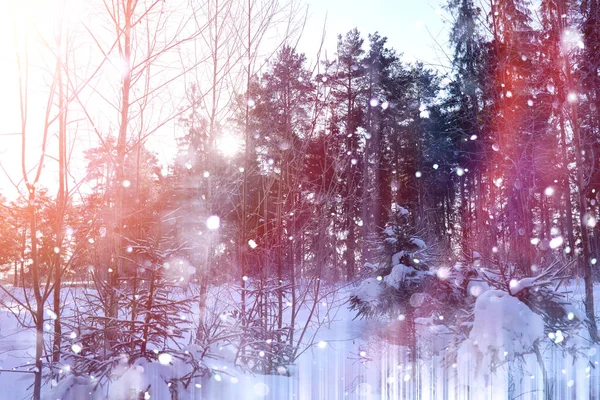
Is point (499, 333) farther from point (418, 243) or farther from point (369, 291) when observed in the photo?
point (369, 291)

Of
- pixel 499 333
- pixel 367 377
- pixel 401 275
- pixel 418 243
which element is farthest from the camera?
pixel 418 243

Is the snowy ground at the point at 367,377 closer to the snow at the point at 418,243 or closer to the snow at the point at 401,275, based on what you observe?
the snow at the point at 401,275

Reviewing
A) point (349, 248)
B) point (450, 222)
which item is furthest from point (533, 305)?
point (450, 222)

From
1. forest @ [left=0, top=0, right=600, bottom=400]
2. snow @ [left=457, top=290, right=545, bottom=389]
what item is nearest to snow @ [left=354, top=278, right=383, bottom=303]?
forest @ [left=0, top=0, right=600, bottom=400]

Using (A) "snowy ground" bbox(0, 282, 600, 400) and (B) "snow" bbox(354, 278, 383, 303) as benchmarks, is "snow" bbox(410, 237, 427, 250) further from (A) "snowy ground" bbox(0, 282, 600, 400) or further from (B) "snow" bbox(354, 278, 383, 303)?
(A) "snowy ground" bbox(0, 282, 600, 400)

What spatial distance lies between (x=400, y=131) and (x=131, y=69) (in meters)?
24.9

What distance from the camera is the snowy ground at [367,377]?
402 cm

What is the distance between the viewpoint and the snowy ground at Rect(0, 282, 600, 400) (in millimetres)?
4018

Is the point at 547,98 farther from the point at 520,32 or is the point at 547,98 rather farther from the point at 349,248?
the point at 349,248

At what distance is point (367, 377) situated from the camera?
743 centimetres

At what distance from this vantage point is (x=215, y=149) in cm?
754

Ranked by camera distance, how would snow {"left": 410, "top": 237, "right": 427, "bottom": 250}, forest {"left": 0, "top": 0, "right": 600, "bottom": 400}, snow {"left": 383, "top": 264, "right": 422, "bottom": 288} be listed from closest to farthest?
forest {"left": 0, "top": 0, "right": 600, "bottom": 400}
snow {"left": 383, "top": 264, "right": 422, "bottom": 288}
snow {"left": 410, "top": 237, "right": 427, "bottom": 250}

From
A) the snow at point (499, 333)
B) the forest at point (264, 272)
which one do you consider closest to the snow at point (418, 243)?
the forest at point (264, 272)

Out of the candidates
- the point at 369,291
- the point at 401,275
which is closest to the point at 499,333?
the point at 401,275
